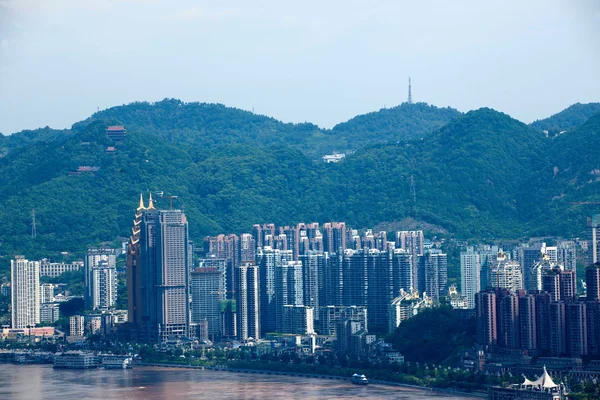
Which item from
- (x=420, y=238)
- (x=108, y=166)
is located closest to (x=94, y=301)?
(x=420, y=238)

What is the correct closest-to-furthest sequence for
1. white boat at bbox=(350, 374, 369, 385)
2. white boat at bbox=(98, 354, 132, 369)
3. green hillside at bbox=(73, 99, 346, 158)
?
1. white boat at bbox=(350, 374, 369, 385)
2. white boat at bbox=(98, 354, 132, 369)
3. green hillside at bbox=(73, 99, 346, 158)

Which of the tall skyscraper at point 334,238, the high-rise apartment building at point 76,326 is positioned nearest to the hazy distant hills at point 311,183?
the tall skyscraper at point 334,238

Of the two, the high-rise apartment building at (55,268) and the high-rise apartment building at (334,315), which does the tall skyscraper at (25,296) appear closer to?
the high-rise apartment building at (55,268)

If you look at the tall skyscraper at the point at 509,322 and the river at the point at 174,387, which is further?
the tall skyscraper at the point at 509,322

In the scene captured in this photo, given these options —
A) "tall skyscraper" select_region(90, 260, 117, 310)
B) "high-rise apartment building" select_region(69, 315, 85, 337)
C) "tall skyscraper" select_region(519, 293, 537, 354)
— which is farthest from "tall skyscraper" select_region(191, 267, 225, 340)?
"tall skyscraper" select_region(519, 293, 537, 354)

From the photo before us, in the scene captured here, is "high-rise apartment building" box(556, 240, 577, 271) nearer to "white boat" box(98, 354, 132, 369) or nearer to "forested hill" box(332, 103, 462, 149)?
"white boat" box(98, 354, 132, 369)

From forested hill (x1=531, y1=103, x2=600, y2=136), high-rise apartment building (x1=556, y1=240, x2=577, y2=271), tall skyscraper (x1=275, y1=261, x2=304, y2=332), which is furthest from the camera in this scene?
forested hill (x1=531, y1=103, x2=600, y2=136)

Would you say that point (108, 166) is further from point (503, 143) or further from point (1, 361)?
point (1, 361)
